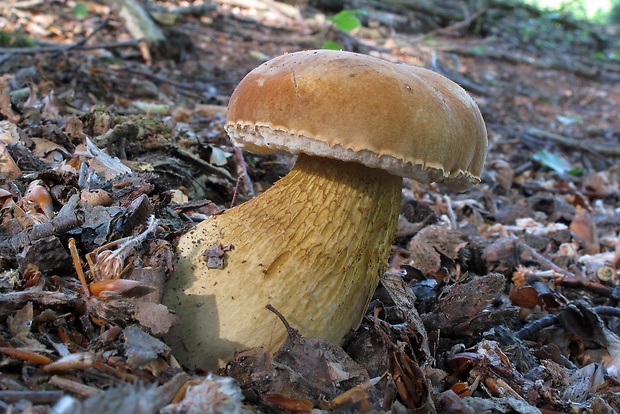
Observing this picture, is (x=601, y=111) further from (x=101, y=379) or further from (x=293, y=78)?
(x=101, y=379)

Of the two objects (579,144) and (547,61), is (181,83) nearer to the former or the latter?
(579,144)

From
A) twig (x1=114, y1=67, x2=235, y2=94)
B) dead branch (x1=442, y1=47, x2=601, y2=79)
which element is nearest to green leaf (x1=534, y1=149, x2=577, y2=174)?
twig (x1=114, y1=67, x2=235, y2=94)

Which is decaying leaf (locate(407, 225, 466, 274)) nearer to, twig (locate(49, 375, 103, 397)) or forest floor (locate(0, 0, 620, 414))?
forest floor (locate(0, 0, 620, 414))

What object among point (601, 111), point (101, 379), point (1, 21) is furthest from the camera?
point (601, 111)

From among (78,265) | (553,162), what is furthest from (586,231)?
(78,265)

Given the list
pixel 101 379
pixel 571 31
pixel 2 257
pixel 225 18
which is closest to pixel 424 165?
pixel 101 379

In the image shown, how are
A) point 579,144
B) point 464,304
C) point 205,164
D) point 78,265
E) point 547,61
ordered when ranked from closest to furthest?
point 78,265, point 464,304, point 205,164, point 579,144, point 547,61
